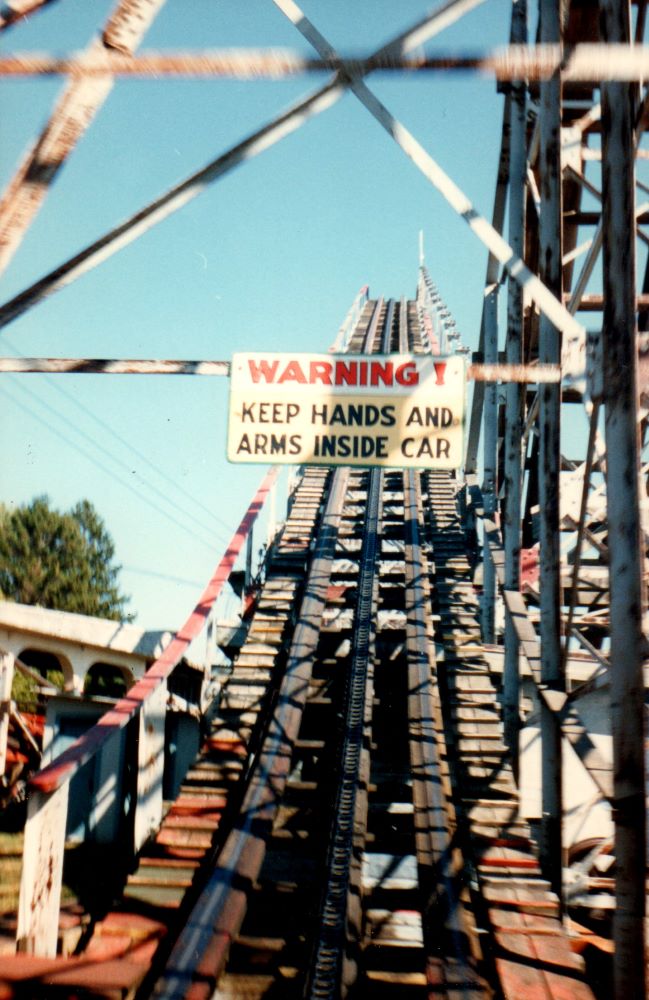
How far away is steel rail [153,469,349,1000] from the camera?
4.16 meters

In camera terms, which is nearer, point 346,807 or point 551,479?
point 551,479

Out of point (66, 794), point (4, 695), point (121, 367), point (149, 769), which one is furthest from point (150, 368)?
point (4, 695)

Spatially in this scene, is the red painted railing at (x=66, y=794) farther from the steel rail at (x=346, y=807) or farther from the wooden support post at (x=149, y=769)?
the steel rail at (x=346, y=807)

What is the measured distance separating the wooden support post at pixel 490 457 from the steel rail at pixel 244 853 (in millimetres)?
1877

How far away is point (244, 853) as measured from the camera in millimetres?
5297

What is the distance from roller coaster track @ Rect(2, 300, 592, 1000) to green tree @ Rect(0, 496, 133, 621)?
93.7 ft

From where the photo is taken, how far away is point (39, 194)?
327 centimetres

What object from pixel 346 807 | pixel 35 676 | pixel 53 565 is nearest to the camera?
pixel 346 807

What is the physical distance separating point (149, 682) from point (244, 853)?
168cm

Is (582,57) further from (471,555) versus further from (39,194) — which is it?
(471,555)

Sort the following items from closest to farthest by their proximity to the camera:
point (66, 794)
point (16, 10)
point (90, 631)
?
point (16, 10) < point (66, 794) < point (90, 631)

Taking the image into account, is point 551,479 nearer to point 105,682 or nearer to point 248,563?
point 248,563

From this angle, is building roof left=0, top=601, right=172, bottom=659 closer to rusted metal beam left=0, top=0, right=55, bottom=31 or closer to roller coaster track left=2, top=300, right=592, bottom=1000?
roller coaster track left=2, top=300, right=592, bottom=1000

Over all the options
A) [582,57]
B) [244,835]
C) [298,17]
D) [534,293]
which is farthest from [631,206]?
[244,835]
